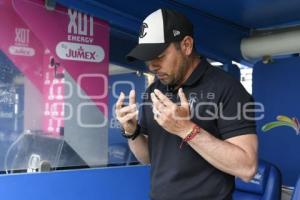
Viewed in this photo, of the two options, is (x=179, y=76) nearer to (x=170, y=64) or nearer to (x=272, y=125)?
(x=170, y=64)

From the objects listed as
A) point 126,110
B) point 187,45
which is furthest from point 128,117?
point 187,45

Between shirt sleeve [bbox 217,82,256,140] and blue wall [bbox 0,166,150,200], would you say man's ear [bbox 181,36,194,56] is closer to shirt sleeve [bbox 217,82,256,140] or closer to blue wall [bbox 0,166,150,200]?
shirt sleeve [bbox 217,82,256,140]

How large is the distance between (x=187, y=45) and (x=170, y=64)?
0.28ft

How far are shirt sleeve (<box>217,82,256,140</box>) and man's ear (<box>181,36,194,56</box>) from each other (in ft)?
0.59

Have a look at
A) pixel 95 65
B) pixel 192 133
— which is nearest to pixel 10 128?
pixel 95 65

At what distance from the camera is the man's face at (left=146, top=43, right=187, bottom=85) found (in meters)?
1.21

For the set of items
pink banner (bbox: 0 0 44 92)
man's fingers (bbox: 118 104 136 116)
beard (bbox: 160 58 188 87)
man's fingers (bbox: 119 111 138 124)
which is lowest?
man's fingers (bbox: 119 111 138 124)

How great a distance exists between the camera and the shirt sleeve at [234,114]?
1144 mm

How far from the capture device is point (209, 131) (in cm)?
121

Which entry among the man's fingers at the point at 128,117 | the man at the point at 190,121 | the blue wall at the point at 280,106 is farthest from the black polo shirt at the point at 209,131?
the blue wall at the point at 280,106

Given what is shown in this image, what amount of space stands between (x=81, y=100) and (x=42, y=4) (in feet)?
1.78

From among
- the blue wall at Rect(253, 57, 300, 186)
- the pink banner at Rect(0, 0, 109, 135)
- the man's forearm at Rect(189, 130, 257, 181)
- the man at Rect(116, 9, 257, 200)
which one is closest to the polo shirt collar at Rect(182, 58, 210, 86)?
the man at Rect(116, 9, 257, 200)

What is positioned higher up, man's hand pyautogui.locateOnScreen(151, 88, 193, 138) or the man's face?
the man's face

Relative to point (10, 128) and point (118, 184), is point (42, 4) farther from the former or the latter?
point (118, 184)
